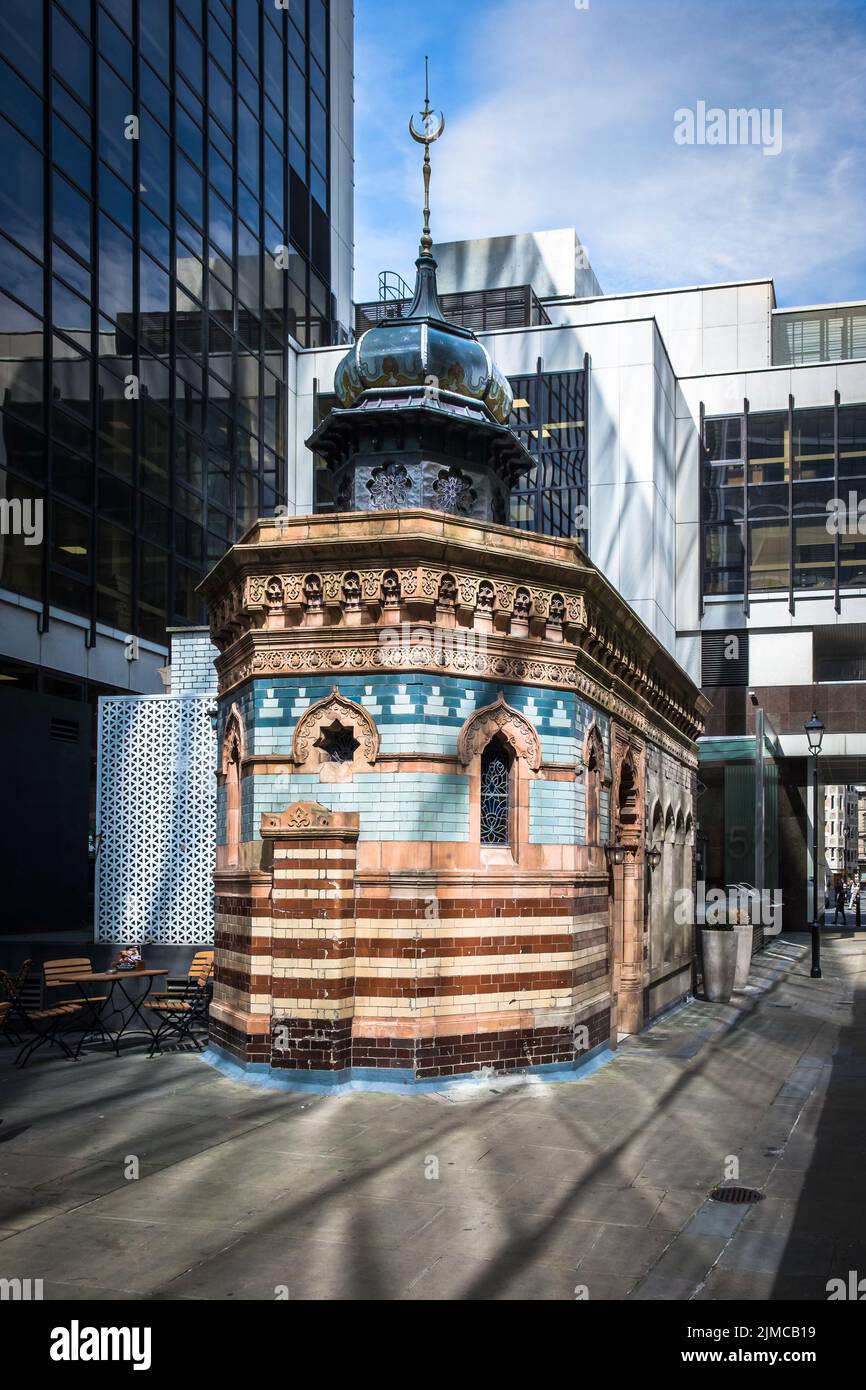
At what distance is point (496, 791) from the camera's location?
13852mm

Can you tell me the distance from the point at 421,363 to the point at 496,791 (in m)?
6.13

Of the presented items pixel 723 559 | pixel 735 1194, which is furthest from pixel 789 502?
pixel 735 1194

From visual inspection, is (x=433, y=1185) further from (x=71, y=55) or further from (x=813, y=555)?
(x=813, y=555)

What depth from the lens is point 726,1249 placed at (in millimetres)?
7766

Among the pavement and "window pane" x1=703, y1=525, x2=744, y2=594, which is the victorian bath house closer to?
the pavement

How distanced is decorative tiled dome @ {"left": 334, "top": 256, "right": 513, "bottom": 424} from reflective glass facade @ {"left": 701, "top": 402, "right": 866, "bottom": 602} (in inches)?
942

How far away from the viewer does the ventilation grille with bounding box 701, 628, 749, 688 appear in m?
39.5

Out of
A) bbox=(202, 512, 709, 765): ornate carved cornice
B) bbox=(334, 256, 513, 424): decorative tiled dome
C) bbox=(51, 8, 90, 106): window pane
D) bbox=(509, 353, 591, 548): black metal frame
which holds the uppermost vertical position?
bbox=(51, 8, 90, 106): window pane

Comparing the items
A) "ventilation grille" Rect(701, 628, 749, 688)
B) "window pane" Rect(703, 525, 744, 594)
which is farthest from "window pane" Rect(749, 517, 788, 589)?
"ventilation grille" Rect(701, 628, 749, 688)

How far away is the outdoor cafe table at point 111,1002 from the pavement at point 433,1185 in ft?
3.19

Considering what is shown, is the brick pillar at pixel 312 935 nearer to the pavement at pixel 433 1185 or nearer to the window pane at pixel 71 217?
the pavement at pixel 433 1185

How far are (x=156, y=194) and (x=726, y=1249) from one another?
2634 cm

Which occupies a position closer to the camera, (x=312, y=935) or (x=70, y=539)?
(x=312, y=935)
